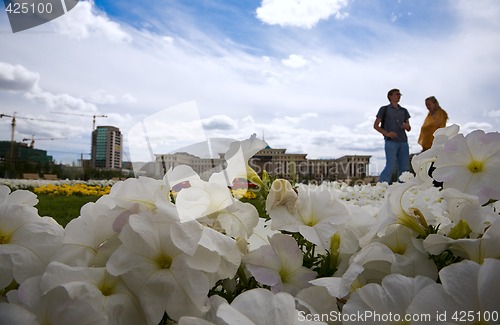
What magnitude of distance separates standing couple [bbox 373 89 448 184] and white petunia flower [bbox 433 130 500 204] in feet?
21.8

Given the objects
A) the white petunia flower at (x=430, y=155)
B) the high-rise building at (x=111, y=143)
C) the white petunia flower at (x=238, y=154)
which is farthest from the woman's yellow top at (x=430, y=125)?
the white petunia flower at (x=238, y=154)

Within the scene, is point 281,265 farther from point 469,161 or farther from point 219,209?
point 469,161

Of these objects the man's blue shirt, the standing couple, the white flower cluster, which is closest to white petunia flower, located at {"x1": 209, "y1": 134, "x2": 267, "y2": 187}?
the white flower cluster

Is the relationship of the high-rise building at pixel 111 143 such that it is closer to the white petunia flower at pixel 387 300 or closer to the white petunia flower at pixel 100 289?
the white petunia flower at pixel 100 289

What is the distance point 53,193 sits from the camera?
941cm

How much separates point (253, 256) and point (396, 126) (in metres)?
7.17

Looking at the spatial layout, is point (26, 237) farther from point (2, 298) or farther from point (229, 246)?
point (229, 246)

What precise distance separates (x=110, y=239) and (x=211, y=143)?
223 millimetres

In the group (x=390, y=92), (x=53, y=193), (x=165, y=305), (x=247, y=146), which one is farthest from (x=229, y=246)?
(x=53, y=193)

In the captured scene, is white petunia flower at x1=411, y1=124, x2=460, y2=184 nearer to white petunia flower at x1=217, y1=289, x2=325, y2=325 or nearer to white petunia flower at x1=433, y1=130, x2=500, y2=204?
white petunia flower at x1=433, y1=130, x2=500, y2=204

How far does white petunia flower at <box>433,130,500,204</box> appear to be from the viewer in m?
0.56

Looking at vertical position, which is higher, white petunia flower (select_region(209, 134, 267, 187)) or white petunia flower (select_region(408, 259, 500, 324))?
white petunia flower (select_region(209, 134, 267, 187))

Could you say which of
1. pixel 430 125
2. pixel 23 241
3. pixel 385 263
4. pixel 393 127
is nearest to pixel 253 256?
pixel 385 263

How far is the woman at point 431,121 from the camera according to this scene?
679 cm
